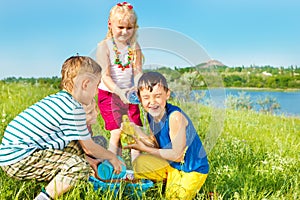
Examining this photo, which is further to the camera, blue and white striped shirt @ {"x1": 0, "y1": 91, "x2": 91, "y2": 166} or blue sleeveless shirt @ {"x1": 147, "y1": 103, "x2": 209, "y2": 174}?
blue sleeveless shirt @ {"x1": 147, "y1": 103, "x2": 209, "y2": 174}

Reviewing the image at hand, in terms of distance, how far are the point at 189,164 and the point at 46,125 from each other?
3.35 ft

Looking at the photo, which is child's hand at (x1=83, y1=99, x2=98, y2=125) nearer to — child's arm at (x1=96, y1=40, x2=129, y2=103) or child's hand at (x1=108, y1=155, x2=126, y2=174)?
child's arm at (x1=96, y1=40, x2=129, y2=103)

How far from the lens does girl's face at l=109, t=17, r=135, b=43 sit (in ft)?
10.4

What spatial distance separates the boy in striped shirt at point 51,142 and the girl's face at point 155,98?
0.41 metres

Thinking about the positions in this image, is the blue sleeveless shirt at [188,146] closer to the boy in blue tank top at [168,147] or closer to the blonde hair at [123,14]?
the boy in blue tank top at [168,147]

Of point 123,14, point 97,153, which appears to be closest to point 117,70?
point 123,14

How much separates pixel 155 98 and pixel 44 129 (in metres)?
0.76

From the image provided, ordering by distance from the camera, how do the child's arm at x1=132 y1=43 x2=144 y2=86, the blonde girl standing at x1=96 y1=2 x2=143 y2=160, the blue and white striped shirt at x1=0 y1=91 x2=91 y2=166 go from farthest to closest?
the blonde girl standing at x1=96 y1=2 x2=143 y2=160 < the child's arm at x1=132 y1=43 x2=144 y2=86 < the blue and white striped shirt at x1=0 y1=91 x2=91 y2=166

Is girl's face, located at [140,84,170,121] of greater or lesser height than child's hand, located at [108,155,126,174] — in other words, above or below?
above

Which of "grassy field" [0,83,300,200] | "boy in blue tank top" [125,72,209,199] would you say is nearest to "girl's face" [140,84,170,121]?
"boy in blue tank top" [125,72,209,199]

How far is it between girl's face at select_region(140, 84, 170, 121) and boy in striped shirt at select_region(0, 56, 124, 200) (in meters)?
0.41

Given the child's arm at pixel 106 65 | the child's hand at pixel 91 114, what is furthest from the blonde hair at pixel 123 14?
the child's hand at pixel 91 114

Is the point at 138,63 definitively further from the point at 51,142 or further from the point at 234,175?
the point at 234,175

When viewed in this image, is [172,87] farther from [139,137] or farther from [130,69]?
[130,69]
